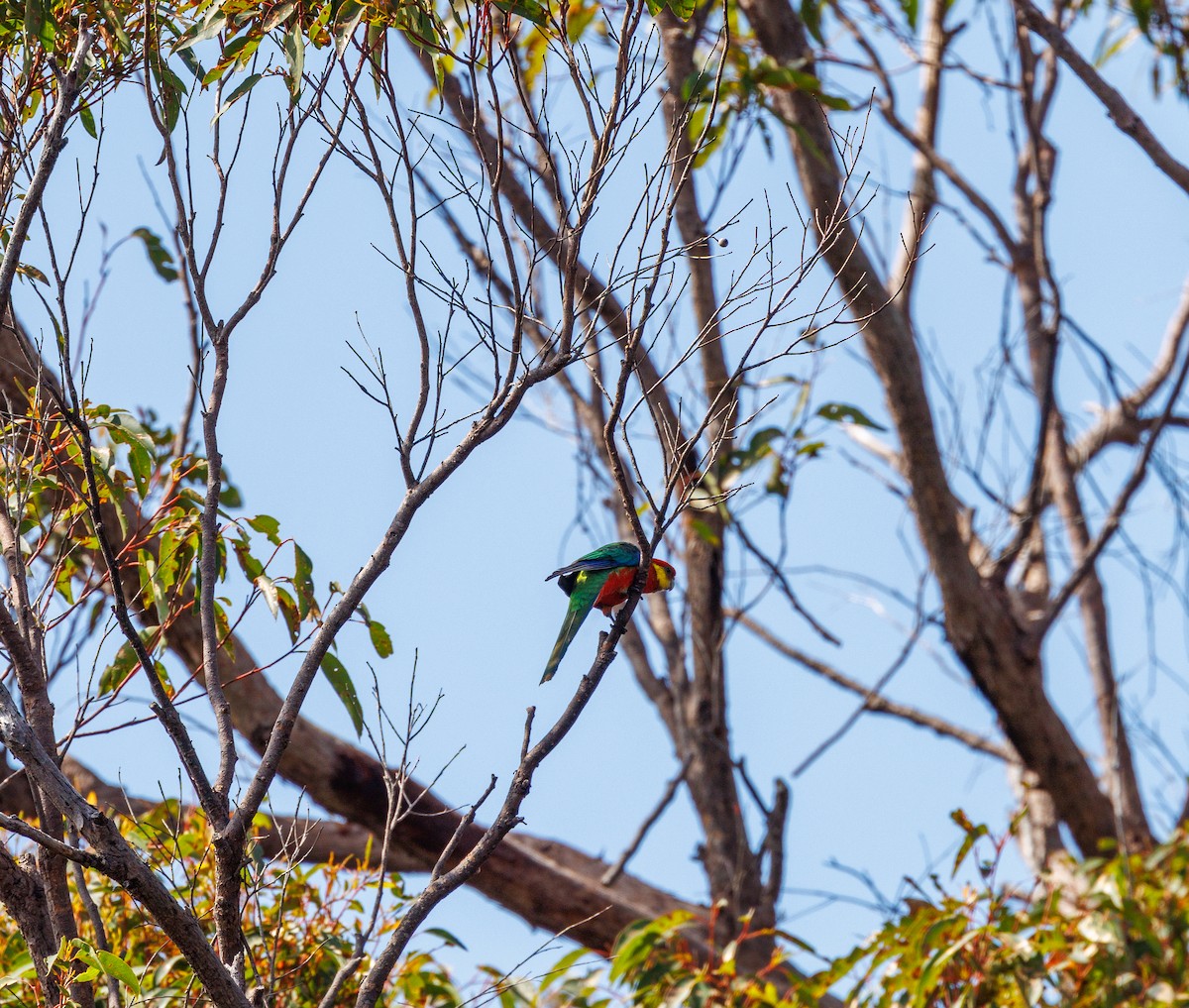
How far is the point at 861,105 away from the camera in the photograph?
5.55 meters

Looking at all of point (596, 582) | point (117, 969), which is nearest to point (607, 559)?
point (596, 582)

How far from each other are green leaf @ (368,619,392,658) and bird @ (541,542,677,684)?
16.6 inches

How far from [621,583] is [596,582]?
10.7 inches

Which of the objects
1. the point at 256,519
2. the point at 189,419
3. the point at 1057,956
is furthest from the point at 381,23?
the point at 1057,956

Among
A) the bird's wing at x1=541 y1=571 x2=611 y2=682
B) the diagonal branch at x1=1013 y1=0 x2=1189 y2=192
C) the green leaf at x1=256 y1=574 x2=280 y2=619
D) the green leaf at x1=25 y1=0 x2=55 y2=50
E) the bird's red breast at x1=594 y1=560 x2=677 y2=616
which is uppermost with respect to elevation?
the diagonal branch at x1=1013 y1=0 x2=1189 y2=192

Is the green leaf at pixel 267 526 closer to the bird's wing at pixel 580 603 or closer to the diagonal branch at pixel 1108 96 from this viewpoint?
the bird's wing at pixel 580 603

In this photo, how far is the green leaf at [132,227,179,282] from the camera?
404 cm

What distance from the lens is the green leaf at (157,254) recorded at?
13.2 feet

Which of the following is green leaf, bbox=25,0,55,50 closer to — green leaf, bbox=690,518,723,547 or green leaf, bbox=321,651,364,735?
green leaf, bbox=321,651,364,735

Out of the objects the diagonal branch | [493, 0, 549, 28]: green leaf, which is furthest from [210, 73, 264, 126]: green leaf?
the diagonal branch

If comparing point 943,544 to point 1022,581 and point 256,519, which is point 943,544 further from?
point 256,519

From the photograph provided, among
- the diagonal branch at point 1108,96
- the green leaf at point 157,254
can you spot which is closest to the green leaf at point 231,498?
the green leaf at point 157,254

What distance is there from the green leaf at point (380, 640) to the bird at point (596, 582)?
1.39 ft

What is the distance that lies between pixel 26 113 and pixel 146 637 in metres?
1.15
